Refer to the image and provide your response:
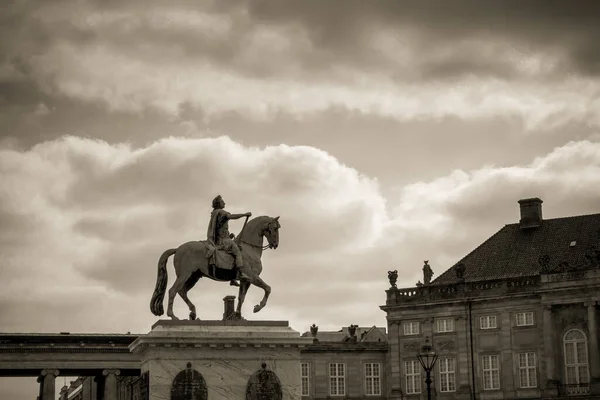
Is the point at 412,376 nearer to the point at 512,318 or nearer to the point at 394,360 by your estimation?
the point at 394,360

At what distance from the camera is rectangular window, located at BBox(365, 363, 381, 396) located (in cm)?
7962

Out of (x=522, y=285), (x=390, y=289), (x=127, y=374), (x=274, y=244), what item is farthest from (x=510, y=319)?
(x=274, y=244)

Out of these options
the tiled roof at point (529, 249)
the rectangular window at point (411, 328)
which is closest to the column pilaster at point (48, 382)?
the rectangular window at point (411, 328)

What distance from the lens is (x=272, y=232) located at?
105ft

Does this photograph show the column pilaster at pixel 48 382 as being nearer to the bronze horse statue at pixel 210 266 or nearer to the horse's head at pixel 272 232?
the bronze horse statue at pixel 210 266

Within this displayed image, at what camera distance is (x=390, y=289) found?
3103 inches

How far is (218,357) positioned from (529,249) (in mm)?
49068

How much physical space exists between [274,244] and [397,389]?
4730cm

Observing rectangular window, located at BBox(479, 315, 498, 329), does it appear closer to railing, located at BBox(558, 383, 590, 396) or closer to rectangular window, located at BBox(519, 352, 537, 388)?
rectangular window, located at BBox(519, 352, 537, 388)

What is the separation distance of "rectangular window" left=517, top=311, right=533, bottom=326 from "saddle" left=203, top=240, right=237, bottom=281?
45.2m

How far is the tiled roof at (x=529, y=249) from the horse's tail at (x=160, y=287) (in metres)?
44.7

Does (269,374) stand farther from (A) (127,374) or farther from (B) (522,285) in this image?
(A) (127,374)

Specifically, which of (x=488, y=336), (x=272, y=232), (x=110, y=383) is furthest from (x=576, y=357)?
(x=272, y=232)

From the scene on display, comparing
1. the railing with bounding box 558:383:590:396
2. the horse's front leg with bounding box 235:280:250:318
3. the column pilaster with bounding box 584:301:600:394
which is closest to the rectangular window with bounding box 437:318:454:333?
the railing with bounding box 558:383:590:396
